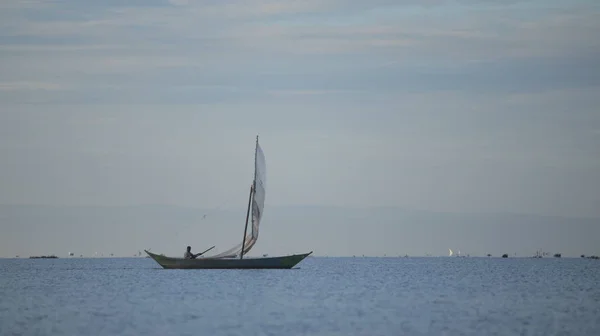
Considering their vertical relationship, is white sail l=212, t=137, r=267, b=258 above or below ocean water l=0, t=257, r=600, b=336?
above

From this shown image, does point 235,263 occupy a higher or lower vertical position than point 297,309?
higher

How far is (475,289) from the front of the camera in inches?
4294

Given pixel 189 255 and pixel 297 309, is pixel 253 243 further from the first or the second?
pixel 297 309

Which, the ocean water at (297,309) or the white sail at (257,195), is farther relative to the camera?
the white sail at (257,195)

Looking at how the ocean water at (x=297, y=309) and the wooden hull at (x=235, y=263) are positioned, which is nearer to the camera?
the ocean water at (x=297, y=309)

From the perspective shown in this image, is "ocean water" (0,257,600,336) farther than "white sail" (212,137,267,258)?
No

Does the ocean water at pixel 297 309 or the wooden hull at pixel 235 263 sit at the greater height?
the wooden hull at pixel 235 263

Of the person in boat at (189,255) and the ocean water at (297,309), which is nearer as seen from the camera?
the ocean water at (297,309)

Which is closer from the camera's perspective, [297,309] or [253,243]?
[297,309]

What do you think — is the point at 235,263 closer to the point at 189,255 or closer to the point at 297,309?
the point at 189,255

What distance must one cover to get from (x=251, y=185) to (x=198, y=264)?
12.0 m

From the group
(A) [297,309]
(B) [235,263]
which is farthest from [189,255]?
(A) [297,309]

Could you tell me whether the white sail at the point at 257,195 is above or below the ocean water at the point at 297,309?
above

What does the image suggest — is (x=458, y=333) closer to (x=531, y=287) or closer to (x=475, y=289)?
(x=475, y=289)
